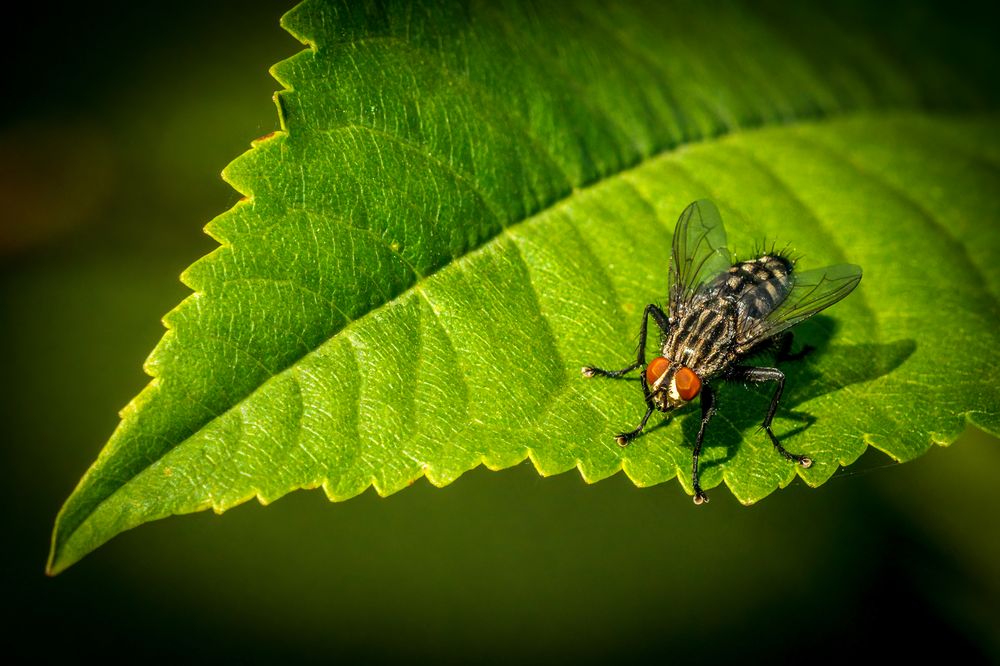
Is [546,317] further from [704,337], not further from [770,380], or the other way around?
[770,380]

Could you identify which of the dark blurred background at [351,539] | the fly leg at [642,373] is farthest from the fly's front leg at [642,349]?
the dark blurred background at [351,539]

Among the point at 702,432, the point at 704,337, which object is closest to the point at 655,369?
the point at 702,432

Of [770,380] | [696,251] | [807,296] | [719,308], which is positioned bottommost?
[770,380]

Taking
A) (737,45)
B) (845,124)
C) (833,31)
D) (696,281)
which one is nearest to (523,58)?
(696,281)

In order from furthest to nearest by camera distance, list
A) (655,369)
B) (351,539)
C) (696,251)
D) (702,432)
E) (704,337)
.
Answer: (351,539) → (696,251) → (704,337) → (655,369) → (702,432)

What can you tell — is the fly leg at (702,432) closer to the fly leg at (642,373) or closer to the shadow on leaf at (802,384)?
the shadow on leaf at (802,384)

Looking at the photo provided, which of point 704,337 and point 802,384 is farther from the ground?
point 704,337

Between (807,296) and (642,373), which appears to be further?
(807,296)
